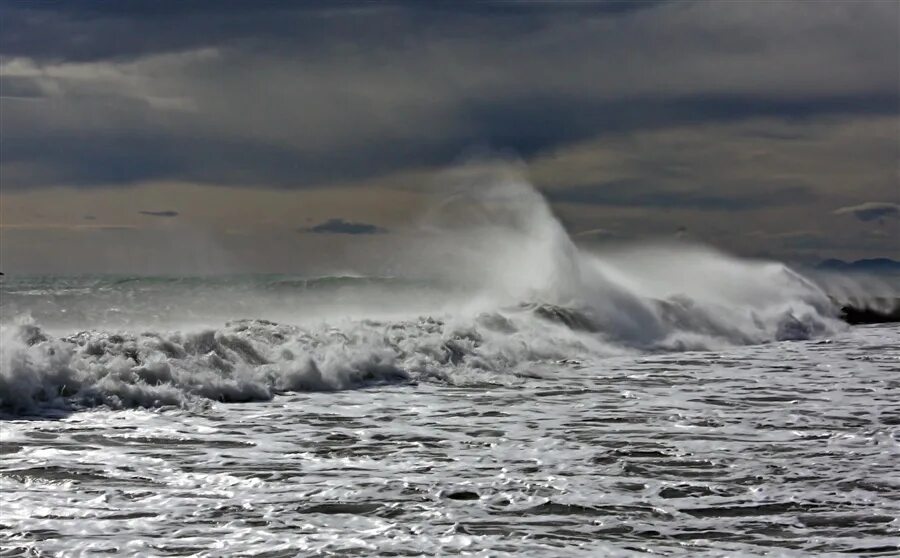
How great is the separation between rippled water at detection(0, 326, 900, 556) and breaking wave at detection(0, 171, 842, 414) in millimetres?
798

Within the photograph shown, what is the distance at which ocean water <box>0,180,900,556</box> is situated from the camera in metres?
6.65

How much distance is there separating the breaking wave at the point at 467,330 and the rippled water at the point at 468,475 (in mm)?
798

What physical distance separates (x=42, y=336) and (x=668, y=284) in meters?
18.1

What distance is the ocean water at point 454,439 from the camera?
6.65 meters

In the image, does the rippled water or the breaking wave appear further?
the breaking wave

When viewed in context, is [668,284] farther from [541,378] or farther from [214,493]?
[214,493]

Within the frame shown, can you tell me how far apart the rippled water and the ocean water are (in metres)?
0.03

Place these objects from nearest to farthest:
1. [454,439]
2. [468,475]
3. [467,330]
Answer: [468,475], [454,439], [467,330]

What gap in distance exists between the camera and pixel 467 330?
1723cm

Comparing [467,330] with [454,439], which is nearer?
[454,439]

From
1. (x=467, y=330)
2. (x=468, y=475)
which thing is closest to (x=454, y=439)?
(x=468, y=475)

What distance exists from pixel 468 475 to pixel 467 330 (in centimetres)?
904

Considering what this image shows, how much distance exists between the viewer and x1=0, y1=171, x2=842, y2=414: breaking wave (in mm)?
12195

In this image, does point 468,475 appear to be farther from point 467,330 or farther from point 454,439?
point 467,330
